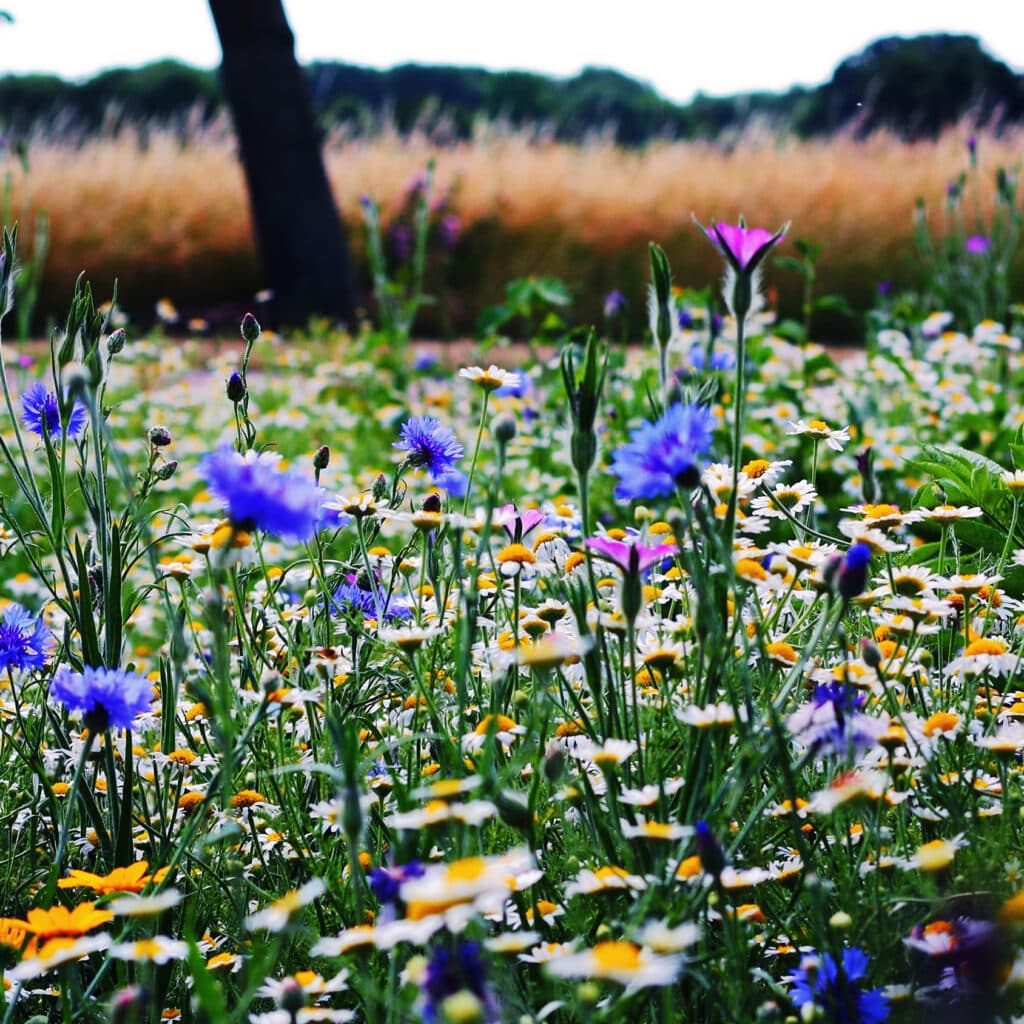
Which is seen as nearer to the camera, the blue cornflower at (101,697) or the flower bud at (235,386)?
the blue cornflower at (101,697)

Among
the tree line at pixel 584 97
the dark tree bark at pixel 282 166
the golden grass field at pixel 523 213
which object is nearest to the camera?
the dark tree bark at pixel 282 166

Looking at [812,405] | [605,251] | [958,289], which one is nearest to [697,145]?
[605,251]

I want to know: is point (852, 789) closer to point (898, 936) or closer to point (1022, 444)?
point (898, 936)

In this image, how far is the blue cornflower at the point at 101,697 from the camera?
1049mm

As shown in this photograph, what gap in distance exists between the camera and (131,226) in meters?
9.55

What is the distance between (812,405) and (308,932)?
8.85ft

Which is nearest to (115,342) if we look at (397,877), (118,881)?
(118,881)

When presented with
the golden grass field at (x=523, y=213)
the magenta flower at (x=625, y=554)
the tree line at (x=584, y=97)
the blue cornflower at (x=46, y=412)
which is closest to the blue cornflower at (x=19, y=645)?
the blue cornflower at (x=46, y=412)

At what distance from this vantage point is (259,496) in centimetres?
90

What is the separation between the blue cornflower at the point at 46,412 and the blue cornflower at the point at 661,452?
748mm

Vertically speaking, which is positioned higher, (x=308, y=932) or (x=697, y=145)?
(x=697, y=145)

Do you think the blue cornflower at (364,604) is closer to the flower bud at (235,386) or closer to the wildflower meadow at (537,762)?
the wildflower meadow at (537,762)

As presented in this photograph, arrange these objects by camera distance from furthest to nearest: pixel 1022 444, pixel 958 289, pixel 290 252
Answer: pixel 290 252 → pixel 958 289 → pixel 1022 444

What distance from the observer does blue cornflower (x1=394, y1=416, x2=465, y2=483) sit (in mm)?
1444
